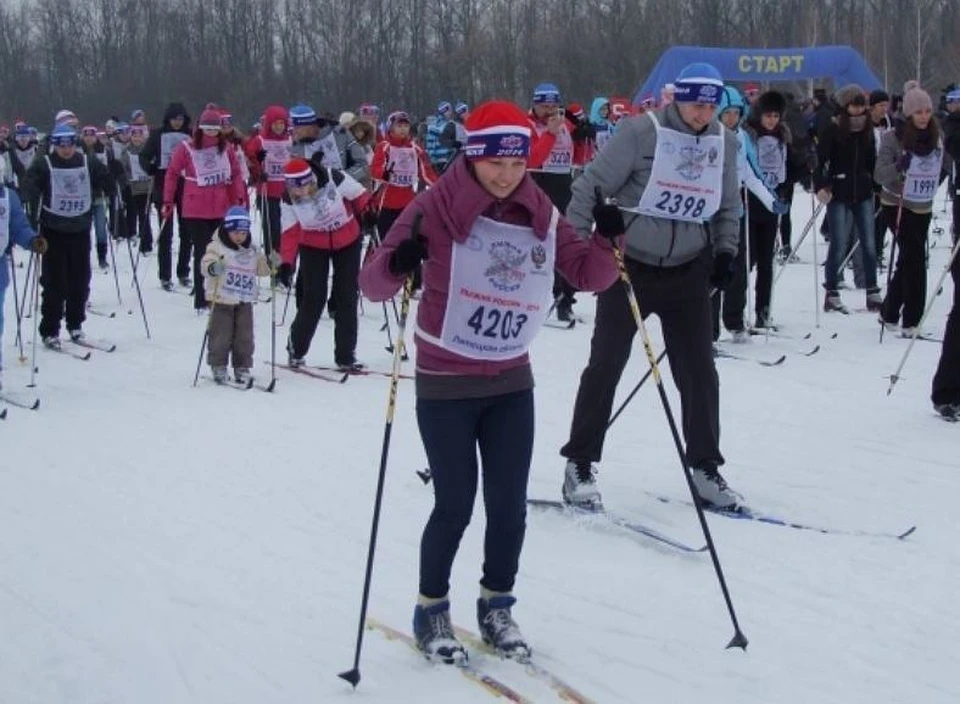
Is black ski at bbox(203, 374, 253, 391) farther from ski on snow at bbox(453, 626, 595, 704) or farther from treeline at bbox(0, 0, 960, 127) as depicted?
treeline at bbox(0, 0, 960, 127)

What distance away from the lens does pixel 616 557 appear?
210 inches

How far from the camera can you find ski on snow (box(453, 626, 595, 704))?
155 inches

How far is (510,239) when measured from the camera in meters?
4.03

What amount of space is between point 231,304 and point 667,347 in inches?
191

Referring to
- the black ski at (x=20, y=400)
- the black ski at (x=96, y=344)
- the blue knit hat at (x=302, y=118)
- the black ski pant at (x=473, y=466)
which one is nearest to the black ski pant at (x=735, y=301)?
the blue knit hat at (x=302, y=118)

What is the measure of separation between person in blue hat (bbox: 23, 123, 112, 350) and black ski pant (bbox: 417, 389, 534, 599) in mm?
7730

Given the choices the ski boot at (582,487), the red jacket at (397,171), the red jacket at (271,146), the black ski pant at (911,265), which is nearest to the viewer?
the ski boot at (582,487)

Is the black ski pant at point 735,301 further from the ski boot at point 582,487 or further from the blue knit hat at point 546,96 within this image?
the ski boot at point 582,487

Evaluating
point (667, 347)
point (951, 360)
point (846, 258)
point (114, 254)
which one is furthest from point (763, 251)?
point (114, 254)

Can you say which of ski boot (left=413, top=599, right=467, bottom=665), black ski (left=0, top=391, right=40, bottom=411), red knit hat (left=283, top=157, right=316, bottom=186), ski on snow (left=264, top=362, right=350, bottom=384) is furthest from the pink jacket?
ski boot (left=413, top=599, right=467, bottom=665)

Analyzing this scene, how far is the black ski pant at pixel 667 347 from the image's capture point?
5.67 meters

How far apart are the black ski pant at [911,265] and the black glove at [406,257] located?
7219 mm

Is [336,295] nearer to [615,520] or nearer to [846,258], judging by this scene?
[615,520]

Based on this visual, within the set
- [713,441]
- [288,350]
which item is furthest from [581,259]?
[288,350]
